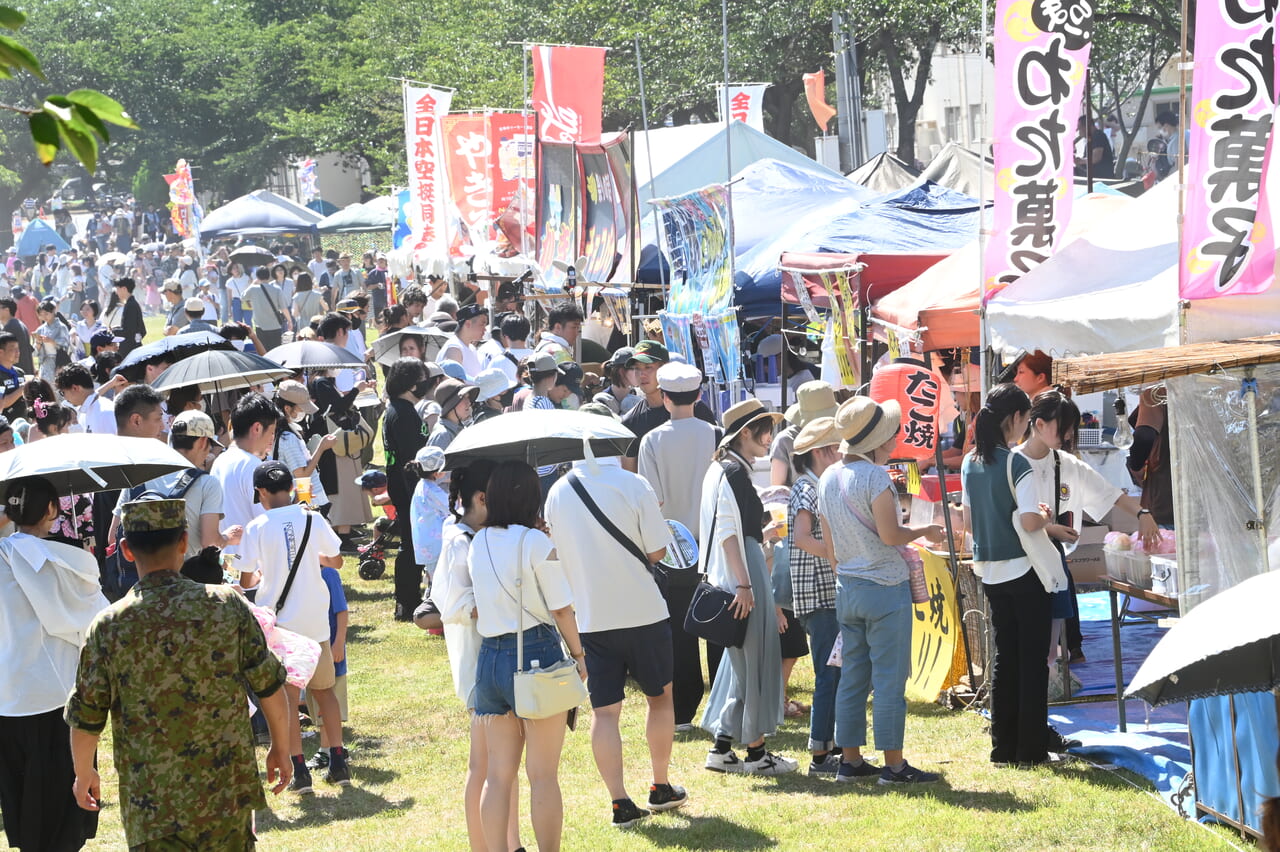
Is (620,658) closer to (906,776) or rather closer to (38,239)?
(906,776)

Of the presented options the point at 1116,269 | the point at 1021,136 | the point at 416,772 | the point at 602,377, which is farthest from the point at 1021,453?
the point at 602,377

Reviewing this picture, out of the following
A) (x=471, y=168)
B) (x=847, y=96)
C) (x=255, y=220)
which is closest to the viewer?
(x=471, y=168)

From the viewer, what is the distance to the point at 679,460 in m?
7.64

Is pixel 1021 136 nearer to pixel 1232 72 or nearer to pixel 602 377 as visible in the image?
pixel 1232 72

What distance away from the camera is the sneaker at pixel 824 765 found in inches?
266

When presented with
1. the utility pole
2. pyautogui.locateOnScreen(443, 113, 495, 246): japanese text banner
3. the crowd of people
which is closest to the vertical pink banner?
the crowd of people

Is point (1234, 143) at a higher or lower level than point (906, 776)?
higher

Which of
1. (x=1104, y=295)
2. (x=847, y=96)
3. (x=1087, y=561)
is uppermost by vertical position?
(x=847, y=96)

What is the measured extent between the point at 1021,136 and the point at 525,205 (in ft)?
29.2

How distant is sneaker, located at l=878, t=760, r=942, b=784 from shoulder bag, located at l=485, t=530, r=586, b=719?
199 centimetres

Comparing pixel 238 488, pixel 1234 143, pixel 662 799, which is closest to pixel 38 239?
pixel 238 488

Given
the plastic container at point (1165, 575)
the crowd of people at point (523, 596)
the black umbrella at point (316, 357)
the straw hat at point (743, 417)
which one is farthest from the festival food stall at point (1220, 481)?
the black umbrella at point (316, 357)

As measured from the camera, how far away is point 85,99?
2.24 metres

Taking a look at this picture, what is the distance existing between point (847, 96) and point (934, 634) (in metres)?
21.0
